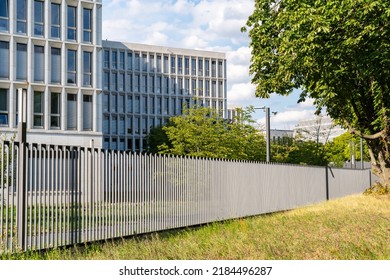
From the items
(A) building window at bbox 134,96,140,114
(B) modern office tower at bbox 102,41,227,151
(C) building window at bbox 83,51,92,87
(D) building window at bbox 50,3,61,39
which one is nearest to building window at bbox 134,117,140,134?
(B) modern office tower at bbox 102,41,227,151

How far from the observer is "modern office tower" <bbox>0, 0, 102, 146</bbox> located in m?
40.6

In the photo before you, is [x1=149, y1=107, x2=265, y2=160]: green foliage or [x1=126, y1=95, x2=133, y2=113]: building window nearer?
[x1=149, y1=107, x2=265, y2=160]: green foliage

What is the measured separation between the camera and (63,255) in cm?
1202

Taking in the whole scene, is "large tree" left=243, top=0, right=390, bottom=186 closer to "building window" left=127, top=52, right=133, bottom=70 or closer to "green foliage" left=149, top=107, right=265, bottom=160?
"green foliage" left=149, top=107, right=265, bottom=160

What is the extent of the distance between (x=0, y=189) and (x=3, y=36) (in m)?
31.3

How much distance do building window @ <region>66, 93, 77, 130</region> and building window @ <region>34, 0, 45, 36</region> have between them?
467 cm

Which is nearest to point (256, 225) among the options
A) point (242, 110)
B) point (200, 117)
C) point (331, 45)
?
point (331, 45)

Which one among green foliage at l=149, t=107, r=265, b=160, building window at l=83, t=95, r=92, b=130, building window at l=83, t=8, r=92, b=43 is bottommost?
green foliage at l=149, t=107, r=265, b=160

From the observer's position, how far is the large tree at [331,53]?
21.1 metres

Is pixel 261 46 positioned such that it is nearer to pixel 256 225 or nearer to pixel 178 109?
pixel 256 225

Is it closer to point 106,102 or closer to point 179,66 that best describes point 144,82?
point 179,66

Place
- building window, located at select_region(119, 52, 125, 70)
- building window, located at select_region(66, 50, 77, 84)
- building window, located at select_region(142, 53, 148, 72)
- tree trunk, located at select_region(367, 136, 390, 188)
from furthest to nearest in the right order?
building window, located at select_region(142, 53, 148, 72), building window, located at select_region(119, 52, 125, 70), building window, located at select_region(66, 50, 77, 84), tree trunk, located at select_region(367, 136, 390, 188)

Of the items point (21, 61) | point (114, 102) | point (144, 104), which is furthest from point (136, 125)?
point (21, 61)

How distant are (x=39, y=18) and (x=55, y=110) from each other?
6.30 meters
